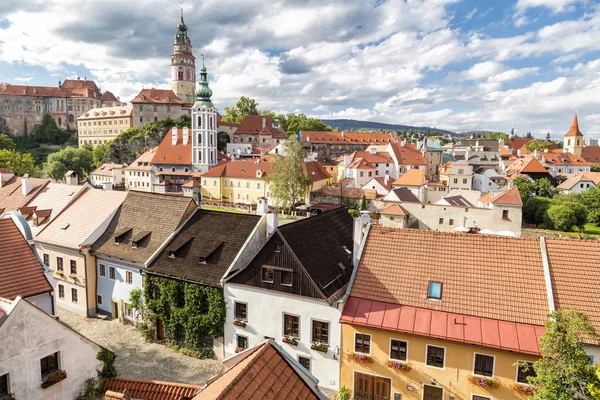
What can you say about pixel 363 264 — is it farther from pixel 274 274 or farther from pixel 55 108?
pixel 55 108

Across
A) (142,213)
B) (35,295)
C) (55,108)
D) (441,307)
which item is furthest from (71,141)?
(441,307)

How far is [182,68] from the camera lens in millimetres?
126062

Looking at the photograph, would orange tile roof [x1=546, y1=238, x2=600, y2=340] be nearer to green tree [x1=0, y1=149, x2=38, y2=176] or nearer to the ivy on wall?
the ivy on wall

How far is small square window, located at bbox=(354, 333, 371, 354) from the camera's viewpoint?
55.5 feet

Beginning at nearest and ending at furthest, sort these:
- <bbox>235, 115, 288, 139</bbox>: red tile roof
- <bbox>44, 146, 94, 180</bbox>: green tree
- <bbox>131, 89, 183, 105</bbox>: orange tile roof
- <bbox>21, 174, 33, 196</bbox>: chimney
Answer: <bbox>21, 174, 33, 196</bbox>: chimney → <bbox>44, 146, 94, 180</bbox>: green tree → <bbox>235, 115, 288, 139</bbox>: red tile roof → <bbox>131, 89, 183, 105</bbox>: orange tile roof

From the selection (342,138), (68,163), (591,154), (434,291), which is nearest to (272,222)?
(434,291)

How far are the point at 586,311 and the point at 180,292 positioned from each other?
18735 millimetres

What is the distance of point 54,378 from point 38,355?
863 millimetres

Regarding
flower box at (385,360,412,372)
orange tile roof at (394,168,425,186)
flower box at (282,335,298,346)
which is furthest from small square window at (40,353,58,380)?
orange tile roof at (394,168,425,186)

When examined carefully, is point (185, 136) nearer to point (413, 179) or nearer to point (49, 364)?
point (413, 179)

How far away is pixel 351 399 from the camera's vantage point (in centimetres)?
1711

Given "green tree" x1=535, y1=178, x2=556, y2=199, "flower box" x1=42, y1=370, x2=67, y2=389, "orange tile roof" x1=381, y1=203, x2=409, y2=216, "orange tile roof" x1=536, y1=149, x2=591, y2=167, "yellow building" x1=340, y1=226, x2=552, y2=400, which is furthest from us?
"orange tile roof" x1=536, y1=149, x2=591, y2=167

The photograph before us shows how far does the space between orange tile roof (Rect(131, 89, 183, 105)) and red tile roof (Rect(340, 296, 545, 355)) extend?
114 metres

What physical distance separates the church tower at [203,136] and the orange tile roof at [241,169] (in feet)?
36.3
